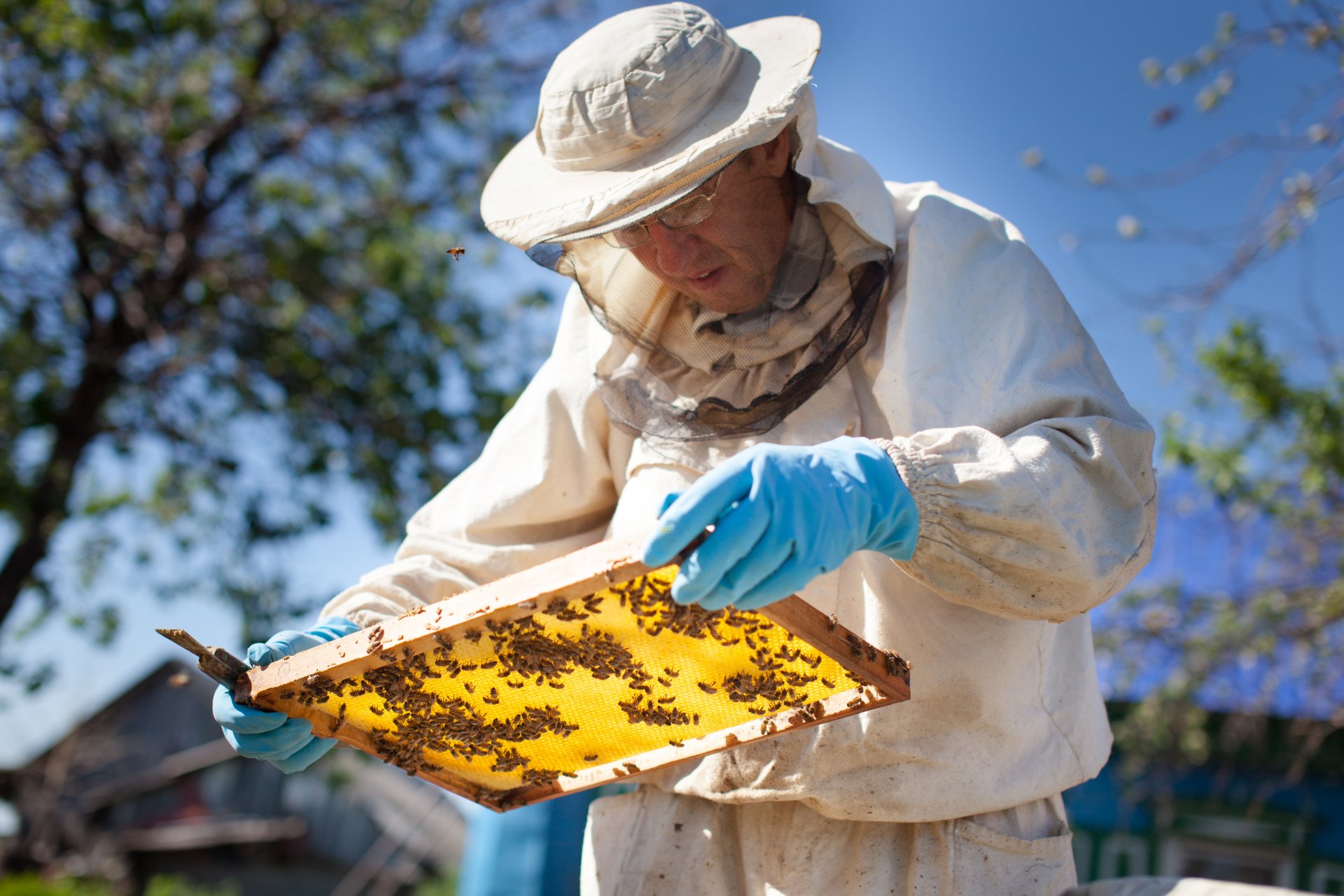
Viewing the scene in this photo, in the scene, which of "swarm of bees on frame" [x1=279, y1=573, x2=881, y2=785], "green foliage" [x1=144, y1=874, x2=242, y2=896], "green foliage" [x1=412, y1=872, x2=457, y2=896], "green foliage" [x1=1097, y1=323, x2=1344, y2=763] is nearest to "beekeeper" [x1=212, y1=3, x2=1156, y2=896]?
"swarm of bees on frame" [x1=279, y1=573, x2=881, y2=785]

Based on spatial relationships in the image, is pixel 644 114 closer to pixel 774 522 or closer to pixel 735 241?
pixel 735 241

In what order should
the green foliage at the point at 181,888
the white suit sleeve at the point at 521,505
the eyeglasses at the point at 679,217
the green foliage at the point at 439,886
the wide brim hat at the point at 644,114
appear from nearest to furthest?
the wide brim hat at the point at 644,114 < the eyeglasses at the point at 679,217 < the white suit sleeve at the point at 521,505 < the green foliage at the point at 181,888 < the green foliage at the point at 439,886

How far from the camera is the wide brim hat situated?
2.02 m

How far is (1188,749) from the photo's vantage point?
8398mm

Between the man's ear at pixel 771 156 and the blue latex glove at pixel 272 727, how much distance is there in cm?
131

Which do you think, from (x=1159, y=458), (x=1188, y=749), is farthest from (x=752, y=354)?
(x=1188, y=749)

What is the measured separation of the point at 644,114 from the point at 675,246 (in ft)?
0.89

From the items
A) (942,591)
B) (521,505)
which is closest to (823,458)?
(942,591)

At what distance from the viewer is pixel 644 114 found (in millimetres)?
2117

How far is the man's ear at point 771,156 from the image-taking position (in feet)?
7.45

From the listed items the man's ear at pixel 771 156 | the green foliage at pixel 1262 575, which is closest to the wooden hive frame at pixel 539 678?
the man's ear at pixel 771 156

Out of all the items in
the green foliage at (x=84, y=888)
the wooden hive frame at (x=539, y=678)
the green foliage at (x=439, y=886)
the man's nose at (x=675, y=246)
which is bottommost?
the green foliage at (x=439, y=886)

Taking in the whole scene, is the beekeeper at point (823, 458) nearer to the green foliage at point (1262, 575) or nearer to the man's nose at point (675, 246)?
the man's nose at point (675, 246)

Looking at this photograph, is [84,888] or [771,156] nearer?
[771,156]
